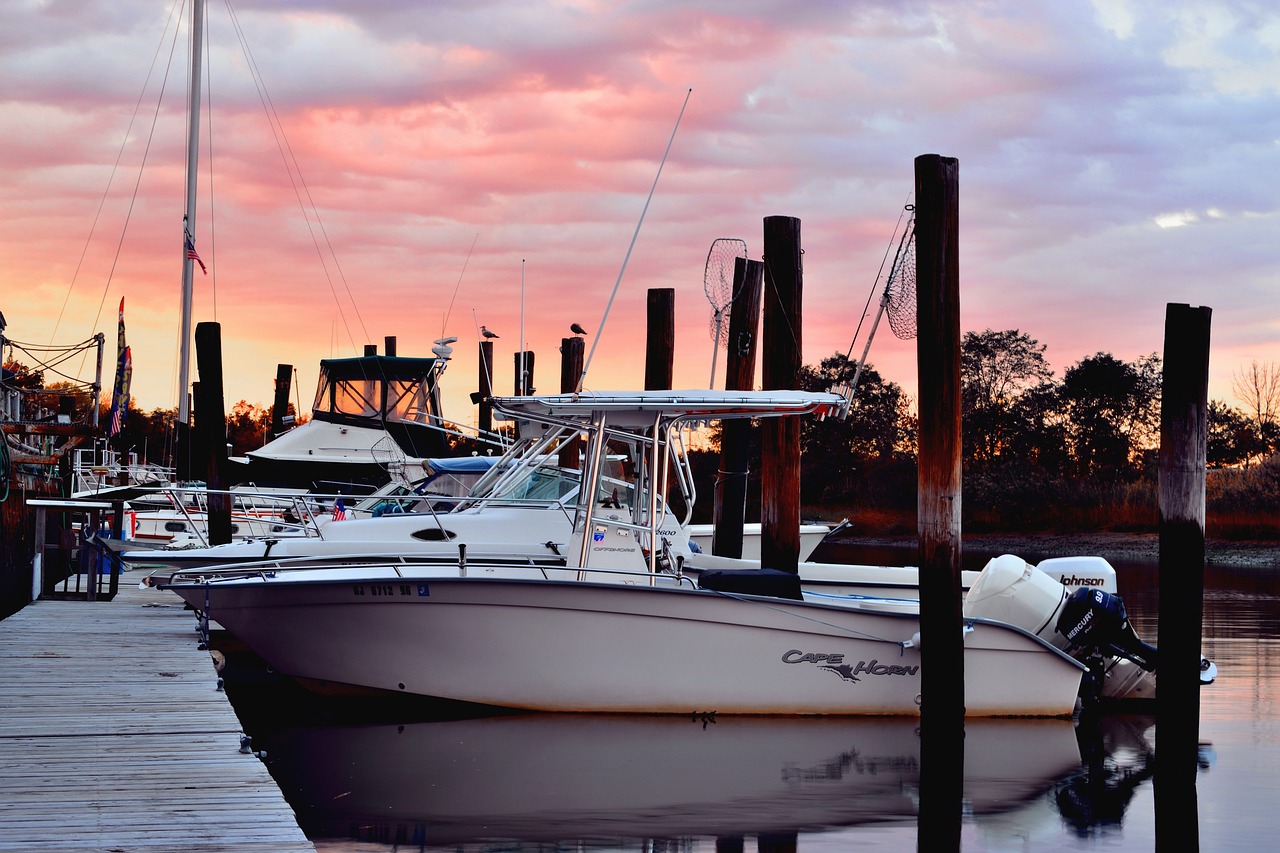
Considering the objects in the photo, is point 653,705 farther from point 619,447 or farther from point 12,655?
point 619,447

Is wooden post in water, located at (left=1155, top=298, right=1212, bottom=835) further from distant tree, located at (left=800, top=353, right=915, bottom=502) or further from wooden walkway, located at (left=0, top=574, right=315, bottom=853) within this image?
distant tree, located at (left=800, top=353, right=915, bottom=502)

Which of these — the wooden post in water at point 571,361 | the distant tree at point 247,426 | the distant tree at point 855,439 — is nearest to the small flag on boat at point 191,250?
the wooden post in water at point 571,361

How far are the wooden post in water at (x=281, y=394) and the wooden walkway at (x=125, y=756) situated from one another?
23.9 metres

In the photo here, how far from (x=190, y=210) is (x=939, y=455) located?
1810 cm

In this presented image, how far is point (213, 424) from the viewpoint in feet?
54.5

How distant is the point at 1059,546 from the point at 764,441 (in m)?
29.7

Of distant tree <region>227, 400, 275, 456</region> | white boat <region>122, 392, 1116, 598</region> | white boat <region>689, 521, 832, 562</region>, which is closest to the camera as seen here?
white boat <region>122, 392, 1116, 598</region>

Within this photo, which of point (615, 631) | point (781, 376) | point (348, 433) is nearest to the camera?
point (615, 631)

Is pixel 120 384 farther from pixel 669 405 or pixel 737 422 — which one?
pixel 669 405

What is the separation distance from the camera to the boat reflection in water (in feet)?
27.3

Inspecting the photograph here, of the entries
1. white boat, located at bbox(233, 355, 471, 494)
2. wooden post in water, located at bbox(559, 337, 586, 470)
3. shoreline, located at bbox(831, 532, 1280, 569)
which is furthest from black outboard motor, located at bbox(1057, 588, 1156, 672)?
shoreline, located at bbox(831, 532, 1280, 569)

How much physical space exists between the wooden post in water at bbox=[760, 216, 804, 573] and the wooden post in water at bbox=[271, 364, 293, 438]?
23.0 metres

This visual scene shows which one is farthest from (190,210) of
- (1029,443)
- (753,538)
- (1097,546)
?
(1029,443)

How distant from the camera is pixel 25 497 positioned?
51.5 ft
